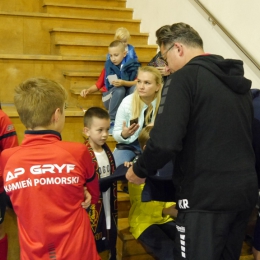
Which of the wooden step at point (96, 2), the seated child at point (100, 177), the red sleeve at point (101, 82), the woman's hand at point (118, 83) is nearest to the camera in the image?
the seated child at point (100, 177)

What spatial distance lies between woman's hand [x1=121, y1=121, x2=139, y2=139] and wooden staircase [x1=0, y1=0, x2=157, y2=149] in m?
0.55

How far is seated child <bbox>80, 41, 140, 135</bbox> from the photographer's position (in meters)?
3.43

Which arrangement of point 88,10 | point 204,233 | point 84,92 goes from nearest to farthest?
point 204,233 → point 84,92 → point 88,10

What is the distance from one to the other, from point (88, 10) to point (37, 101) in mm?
3314

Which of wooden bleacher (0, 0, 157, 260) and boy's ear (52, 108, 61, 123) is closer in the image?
boy's ear (52, 108, 61, 123)

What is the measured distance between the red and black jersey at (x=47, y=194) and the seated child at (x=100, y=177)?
2.32ft

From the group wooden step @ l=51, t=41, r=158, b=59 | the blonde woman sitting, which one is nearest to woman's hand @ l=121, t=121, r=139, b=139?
the blonde woman sitting

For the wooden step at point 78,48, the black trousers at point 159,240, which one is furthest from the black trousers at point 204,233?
the wooden step at point 78,48

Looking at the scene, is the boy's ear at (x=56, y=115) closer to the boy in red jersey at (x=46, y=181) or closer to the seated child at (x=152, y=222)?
the boy in red jersey at (x=46, y=181)

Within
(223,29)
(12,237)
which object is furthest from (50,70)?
(12,237)

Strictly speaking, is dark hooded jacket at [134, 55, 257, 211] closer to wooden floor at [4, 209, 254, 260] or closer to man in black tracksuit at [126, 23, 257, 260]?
man in black tracksuit at [126, 23, 257, 260]

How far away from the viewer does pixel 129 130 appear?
2.61 meters

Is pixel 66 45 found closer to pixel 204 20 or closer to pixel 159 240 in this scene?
pixel 204 20

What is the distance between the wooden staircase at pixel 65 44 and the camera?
3554mm
